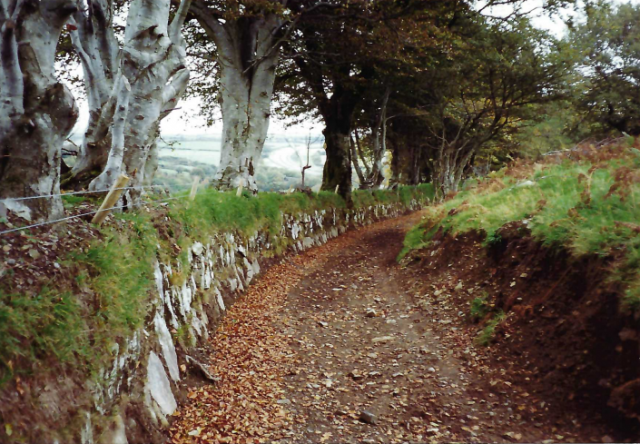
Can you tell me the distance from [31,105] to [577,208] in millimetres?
6683

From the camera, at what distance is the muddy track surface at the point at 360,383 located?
3.91 metres

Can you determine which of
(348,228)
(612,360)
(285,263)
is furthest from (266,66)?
(612,360)

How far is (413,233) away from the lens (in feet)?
37.3

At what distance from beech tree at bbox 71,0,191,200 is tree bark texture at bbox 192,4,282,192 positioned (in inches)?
207

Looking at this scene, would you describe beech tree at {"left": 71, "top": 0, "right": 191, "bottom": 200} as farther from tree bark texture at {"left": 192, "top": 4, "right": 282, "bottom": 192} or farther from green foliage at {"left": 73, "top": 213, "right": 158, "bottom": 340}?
tree bark texture at {"left": 192, "top": 4, "right": 282, "bottom": 192}

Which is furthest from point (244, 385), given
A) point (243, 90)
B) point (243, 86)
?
point (243, 86)

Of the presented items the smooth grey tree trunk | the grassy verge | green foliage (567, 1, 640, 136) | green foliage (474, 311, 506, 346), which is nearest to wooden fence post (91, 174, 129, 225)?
the smooth grey tree trunk

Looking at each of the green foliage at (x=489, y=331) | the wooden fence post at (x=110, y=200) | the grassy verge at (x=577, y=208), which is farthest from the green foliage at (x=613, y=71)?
the wooden fence post at (x=110, y=200)

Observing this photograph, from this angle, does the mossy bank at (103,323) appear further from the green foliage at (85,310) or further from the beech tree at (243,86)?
the beech tree at (243,86)

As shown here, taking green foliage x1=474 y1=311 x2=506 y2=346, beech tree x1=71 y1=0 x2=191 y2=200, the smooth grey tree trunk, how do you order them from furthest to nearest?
the smooth grey tree trunk → green foliage x1=474 y1=311 x2=506 y2=346 → beech tree x1=71 y1=0 x2=191 y2=200

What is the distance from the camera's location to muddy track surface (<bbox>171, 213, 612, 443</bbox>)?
12.8 feet

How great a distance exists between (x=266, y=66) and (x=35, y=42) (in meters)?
9.45

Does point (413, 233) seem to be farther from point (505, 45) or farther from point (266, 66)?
point (505, 45)

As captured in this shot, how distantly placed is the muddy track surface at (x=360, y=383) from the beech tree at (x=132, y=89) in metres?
3.07
